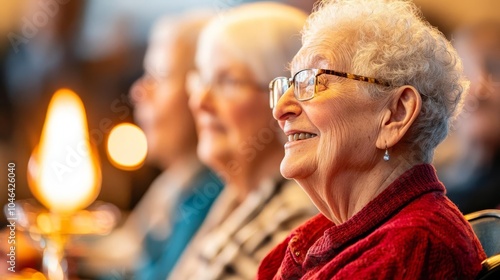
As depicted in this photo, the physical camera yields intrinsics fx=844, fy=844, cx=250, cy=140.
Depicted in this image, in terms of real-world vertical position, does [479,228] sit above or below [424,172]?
below

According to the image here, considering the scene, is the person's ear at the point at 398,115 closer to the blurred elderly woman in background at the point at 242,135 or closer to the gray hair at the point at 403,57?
the gray hair at the point at 403,57

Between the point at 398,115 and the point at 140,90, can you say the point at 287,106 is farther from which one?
the point at 140,90

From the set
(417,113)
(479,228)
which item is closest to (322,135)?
(417,113)

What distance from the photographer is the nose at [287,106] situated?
1471 millimetres

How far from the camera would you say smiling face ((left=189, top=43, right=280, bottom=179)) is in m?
2.51

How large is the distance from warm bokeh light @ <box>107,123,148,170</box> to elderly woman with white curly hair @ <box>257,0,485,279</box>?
5.19 feet

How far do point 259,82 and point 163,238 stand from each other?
71 cm

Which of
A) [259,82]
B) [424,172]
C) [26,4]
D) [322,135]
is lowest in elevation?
[424,172]

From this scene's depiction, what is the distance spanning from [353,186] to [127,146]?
5.77ft

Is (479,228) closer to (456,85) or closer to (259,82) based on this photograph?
(456,85)

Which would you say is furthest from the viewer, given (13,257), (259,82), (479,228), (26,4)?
(26,4)

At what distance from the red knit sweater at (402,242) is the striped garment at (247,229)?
2.59 feet

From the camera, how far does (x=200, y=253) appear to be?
260cm

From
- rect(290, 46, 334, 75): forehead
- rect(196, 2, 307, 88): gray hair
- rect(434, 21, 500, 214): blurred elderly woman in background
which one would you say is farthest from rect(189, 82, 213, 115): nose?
rect(290, 46, 334, 75): forehead
